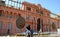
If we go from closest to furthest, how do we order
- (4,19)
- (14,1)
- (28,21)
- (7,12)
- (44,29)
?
1. (14,1)
2. (7,12)
3. (4,19)
4. (28,21)
5. (44,29)

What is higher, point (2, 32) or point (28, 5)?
point (28, 5)

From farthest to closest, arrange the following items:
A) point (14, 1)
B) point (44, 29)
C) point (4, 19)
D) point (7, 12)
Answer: point (44, 29)
point (4, 19)
point (7, 12)
point (14, 1)

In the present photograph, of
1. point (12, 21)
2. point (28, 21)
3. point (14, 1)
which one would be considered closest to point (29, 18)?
point (28, 21)

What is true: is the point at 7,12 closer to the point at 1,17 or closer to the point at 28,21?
the point at 1,17

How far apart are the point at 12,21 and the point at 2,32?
230 cm

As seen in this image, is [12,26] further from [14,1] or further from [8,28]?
[14,1]

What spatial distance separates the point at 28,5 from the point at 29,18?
3138 millimetres

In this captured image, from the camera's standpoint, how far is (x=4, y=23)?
1989 centimetres

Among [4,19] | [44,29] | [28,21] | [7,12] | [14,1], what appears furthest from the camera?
[44,29]

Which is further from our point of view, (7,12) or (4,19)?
(4,19)

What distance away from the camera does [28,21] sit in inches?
837

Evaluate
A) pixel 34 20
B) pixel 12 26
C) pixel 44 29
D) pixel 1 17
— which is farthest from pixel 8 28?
pixel 44 29

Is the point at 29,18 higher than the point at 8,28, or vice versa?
the point at 29,18

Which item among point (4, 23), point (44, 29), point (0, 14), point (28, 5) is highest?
→ point (28, 5)
